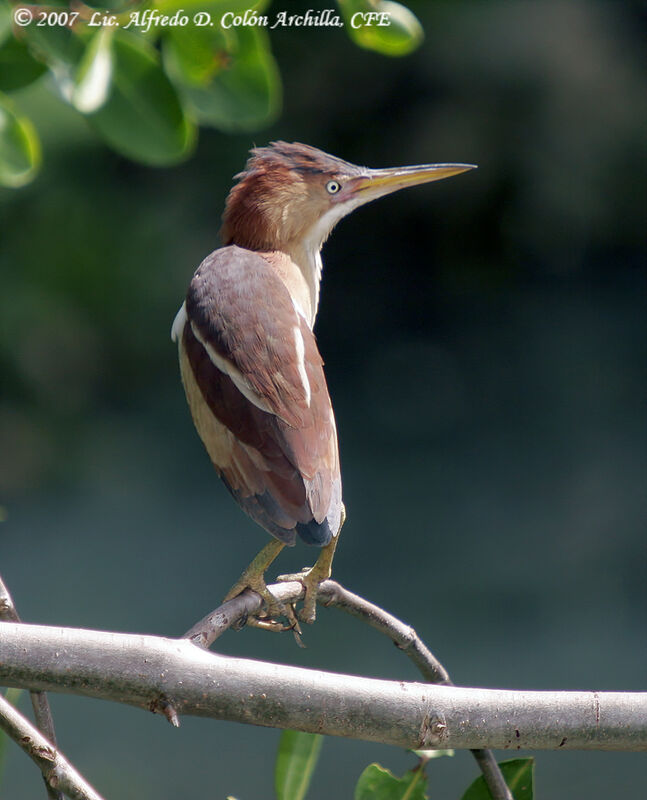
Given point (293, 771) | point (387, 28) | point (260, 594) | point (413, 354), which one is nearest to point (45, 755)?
point (293, 771)

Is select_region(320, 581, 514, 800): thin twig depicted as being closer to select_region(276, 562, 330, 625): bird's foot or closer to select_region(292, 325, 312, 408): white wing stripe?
select_region(276, 562, 330, 625): bird's foot

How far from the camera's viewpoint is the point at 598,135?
485cm

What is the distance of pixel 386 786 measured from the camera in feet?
3.20

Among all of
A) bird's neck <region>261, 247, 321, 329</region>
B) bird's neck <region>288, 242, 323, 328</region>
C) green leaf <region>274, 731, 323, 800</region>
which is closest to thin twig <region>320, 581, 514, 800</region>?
green leaf <region>274, 731, 323, 800</region>

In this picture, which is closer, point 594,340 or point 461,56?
point 461,56

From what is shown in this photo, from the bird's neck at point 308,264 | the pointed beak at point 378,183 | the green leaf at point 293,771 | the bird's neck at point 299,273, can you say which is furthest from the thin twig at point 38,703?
the pointed beak at point 378,183

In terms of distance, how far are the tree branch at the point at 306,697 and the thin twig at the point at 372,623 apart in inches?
6.0

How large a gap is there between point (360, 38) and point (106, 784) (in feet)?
9.62

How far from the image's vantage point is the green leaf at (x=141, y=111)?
829mm

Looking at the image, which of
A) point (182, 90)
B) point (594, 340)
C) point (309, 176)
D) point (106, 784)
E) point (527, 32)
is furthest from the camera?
point (594, 340)

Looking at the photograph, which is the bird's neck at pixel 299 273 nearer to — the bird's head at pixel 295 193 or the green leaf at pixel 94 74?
the bird's head at pixel 295 193

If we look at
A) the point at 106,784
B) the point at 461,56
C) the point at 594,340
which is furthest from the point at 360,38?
the point at 594,340

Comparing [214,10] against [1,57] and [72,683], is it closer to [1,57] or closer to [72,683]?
[1,57]

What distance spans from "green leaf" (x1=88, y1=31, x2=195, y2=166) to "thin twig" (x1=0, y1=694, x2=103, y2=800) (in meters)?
0.44
